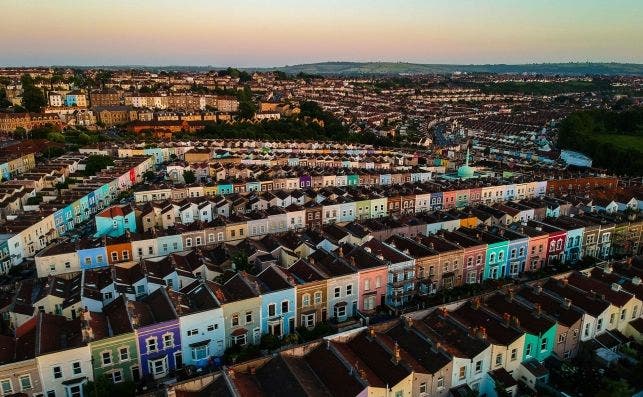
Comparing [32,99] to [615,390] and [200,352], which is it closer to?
[200,352]

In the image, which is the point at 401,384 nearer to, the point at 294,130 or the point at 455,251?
the point at 455,251

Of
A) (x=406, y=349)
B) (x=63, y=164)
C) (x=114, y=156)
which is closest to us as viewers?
(x=406, y=349)

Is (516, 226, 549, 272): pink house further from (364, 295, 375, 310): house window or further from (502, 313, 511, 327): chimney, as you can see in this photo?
(502, 313, 511, 327): chimney

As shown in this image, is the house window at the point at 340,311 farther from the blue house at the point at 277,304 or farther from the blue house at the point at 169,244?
the blue house at the point at 169,244

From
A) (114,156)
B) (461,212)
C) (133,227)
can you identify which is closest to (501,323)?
(461,212)

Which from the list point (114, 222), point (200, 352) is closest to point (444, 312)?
point (200, 352)

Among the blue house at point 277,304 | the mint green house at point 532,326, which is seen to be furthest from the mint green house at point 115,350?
the mint green house at point 532,326
